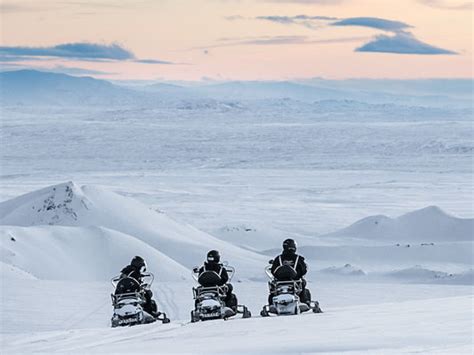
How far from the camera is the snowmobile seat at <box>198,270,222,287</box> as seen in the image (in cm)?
988

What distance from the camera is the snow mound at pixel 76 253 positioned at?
64.4 feet

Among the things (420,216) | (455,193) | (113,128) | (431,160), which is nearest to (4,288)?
(420,216)

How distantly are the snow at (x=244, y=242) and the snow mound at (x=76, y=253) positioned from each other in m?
0.04

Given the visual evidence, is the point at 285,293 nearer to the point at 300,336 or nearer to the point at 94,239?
the point at 300,336

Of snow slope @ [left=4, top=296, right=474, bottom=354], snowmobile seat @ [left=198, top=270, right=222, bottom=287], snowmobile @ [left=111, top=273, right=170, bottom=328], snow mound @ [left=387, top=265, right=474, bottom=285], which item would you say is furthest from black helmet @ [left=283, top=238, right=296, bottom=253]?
snow mound @ [left=387, top=265, right=474, bottom=285]

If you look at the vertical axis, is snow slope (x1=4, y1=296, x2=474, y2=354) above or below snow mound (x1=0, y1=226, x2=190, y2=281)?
below

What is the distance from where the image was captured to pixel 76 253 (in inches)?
817

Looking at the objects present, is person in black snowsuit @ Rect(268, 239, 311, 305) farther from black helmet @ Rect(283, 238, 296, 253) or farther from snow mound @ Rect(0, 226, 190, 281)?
snow mound @ Rect(0, 226, 190, 281)

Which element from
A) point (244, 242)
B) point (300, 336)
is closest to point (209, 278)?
point (300, 336)

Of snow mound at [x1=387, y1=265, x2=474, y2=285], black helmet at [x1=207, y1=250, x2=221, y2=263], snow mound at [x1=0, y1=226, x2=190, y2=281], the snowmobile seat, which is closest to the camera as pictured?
the snowmobile seat

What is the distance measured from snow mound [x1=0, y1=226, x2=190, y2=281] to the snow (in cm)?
4

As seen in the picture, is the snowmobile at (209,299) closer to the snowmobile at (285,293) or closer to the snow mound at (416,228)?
the snowmobile at (285,293)

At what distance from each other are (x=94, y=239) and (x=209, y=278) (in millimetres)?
11847

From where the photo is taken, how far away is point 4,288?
15148 mm
